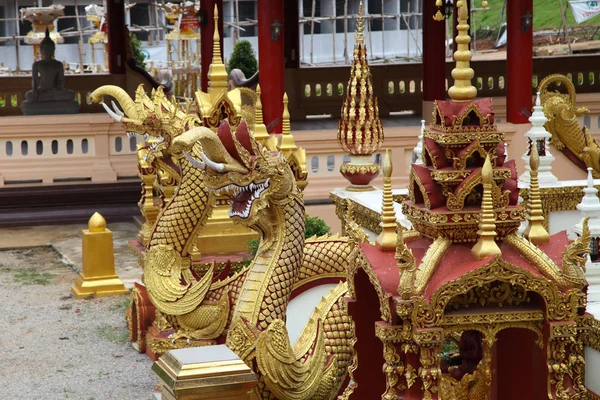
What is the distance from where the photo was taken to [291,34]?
20.6 metres

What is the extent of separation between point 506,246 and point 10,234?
11.1 meters

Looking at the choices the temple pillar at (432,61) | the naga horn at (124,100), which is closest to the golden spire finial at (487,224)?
the naga horn at (124,100)

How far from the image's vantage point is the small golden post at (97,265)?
12578 millimetres

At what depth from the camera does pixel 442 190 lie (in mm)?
6234

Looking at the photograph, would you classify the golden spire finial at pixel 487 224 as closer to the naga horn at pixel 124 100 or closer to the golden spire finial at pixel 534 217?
the golden spire finial at pixel 534 217

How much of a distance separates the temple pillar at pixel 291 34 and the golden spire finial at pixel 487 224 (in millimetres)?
14653

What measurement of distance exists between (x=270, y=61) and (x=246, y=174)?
285 inches

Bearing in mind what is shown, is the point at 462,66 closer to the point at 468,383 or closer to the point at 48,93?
the point at 468,383

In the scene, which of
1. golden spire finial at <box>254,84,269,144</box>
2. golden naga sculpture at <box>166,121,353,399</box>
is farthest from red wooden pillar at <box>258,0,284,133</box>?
golden naga sculpture at <box>166,121,353,399</box>

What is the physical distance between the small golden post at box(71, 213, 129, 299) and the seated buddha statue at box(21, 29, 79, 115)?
6.52 m

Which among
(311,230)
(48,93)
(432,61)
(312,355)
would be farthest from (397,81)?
(312,355)

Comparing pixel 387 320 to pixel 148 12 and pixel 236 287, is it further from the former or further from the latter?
pixel 148 12

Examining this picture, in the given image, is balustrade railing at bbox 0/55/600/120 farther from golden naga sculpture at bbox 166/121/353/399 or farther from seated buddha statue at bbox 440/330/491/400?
seated buddha statue at bbox 440/330/491/400

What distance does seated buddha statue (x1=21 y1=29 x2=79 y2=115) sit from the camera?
18.8m
